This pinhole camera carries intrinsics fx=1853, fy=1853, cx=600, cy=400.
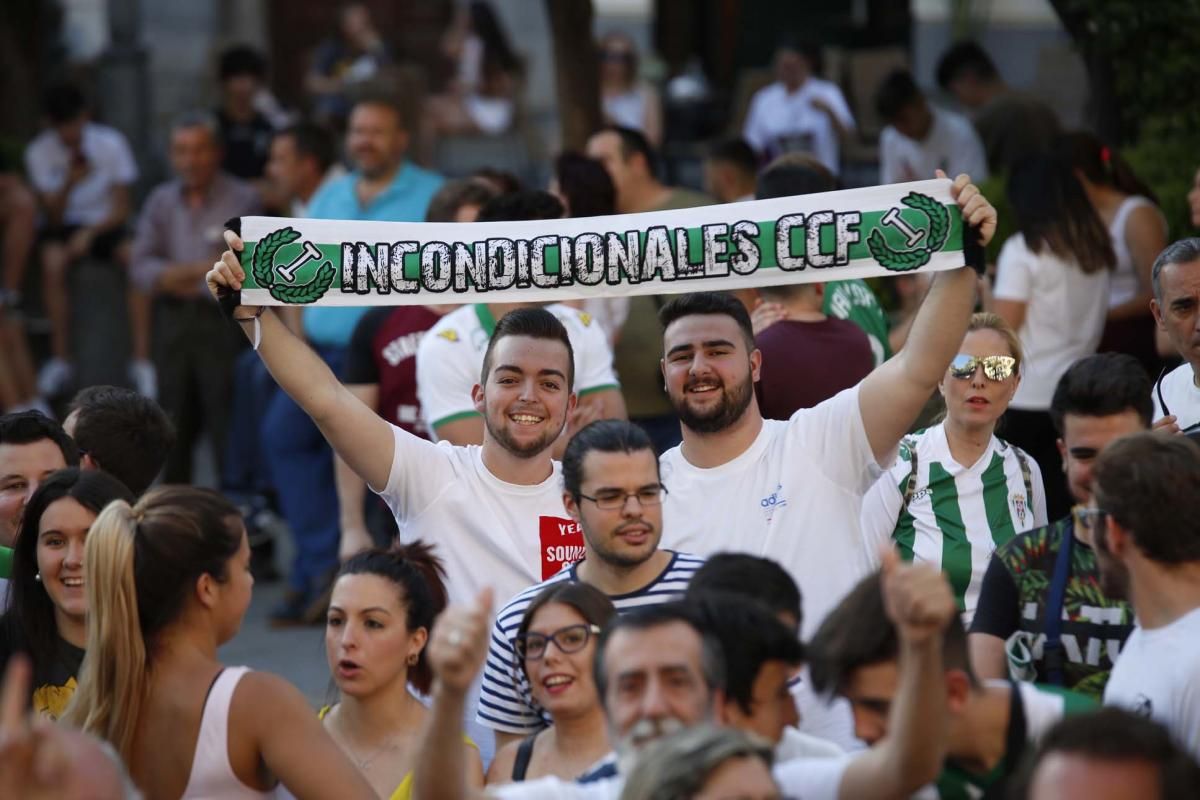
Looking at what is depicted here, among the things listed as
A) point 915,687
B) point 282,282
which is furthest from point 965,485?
point 915,687

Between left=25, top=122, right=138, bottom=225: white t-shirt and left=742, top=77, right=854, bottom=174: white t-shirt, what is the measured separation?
4.68m

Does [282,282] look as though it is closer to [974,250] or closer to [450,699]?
[974,250]

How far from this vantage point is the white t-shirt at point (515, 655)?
470cm

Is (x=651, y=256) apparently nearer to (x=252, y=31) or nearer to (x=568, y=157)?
(x=568, y=157)

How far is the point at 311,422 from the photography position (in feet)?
29.7

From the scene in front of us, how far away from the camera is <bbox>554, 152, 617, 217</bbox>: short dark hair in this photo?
24.9 ft

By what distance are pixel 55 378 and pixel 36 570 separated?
906 centimetres

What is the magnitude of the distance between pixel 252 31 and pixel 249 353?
10483mm

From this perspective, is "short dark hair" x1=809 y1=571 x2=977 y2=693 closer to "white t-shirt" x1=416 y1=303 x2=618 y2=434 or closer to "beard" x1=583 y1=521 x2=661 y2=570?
"beard" x1=583 y1=521 x2=661 y2=570

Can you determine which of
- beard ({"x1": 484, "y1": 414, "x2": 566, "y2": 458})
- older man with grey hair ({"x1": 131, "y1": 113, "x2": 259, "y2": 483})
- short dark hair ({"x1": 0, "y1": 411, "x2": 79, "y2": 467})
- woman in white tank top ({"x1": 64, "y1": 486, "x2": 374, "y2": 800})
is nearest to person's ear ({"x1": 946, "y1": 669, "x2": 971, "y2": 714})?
woman in white tank top ({"x1": 64, "y1": 486, "x2": 374, "y2": 800})

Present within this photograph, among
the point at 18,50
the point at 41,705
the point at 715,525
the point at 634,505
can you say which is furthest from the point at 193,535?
the point at 18,50

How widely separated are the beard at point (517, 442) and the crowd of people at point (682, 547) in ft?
0.04

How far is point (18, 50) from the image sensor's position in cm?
1608

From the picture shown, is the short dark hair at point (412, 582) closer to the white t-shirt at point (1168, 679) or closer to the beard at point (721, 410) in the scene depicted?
the beard at point (721, 410)
